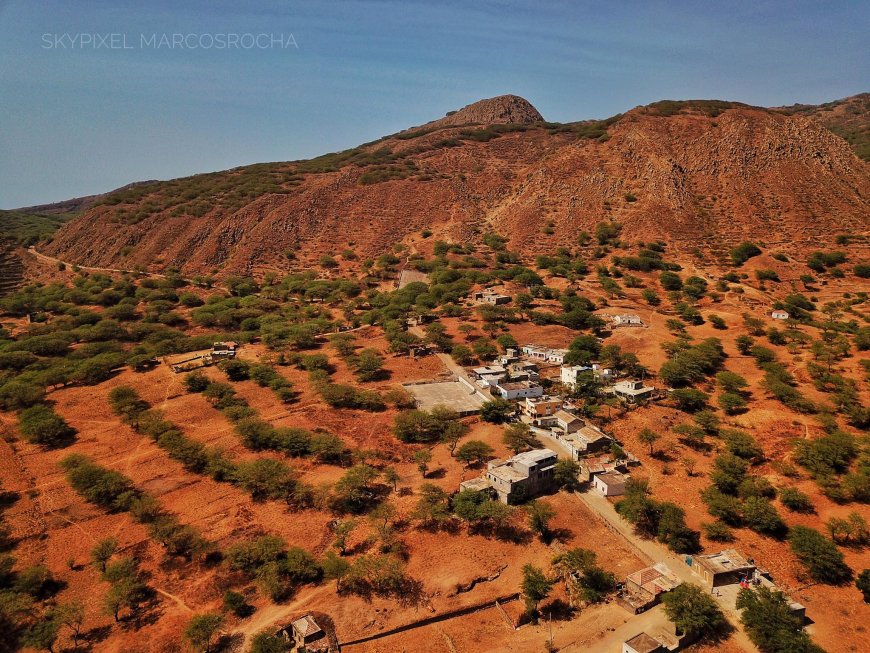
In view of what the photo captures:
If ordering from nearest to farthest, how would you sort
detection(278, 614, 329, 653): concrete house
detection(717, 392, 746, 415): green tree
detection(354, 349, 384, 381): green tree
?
1. detection(278, 614, 329, 653): concrete house
2. detection(717, 392, 746, 415): green tree
3. detection(354, 349, 384, 381): green tree

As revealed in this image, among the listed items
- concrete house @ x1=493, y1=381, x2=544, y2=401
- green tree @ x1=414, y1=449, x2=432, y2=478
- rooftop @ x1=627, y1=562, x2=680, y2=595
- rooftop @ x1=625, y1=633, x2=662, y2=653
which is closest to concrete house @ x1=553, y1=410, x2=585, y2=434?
concrete house @ x1=493, y1=381, x2=544, y2=401

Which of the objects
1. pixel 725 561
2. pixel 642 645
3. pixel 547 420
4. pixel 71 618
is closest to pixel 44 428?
pixel 71 618

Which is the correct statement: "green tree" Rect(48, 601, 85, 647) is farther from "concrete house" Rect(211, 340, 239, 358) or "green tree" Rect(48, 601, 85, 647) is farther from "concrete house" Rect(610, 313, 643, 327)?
"concrete house" Rect(610, 313, 643, 327)

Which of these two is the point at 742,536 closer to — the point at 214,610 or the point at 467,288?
the point at 214,610

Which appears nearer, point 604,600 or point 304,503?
point 604,600

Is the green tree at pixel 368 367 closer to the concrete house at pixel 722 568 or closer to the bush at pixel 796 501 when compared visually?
the concrete house at pixel 722 568

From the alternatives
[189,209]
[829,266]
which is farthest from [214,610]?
[189,209]

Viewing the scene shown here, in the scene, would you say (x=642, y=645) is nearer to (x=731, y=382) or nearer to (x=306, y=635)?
(x=306, y=635)
